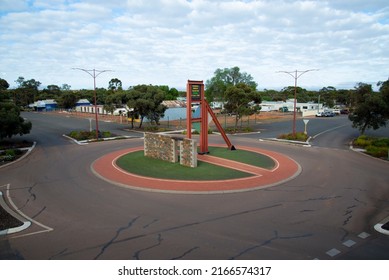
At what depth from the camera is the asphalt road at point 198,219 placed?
33.1 feet

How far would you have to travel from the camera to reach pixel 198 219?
12.8 metres

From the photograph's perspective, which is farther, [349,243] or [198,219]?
[198,219]

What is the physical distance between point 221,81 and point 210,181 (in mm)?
76991

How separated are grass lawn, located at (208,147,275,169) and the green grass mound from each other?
292 centimetres

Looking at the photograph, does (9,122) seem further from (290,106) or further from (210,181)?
(290,106)

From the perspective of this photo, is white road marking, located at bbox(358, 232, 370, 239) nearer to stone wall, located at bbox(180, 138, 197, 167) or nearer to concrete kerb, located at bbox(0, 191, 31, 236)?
stone wall, located at bbox(180, 138, 197, 167)

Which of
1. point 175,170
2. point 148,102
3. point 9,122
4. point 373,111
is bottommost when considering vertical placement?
point 175,170

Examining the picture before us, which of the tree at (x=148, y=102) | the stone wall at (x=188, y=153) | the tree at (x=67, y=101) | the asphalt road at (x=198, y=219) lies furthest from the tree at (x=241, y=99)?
the tree at (x=67, y=101)

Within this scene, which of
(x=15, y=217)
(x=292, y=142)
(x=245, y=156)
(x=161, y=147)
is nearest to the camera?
(x=15, y=217)

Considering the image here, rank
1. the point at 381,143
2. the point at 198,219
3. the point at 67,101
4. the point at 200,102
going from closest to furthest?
the point at 198,219
the point at 200,102
the point at 381,143
the point at 67,101

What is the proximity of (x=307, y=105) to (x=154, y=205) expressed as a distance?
7797 cm

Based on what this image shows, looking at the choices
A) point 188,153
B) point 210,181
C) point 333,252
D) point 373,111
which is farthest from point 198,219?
point 373,111

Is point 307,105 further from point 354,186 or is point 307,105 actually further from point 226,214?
point 226,214
